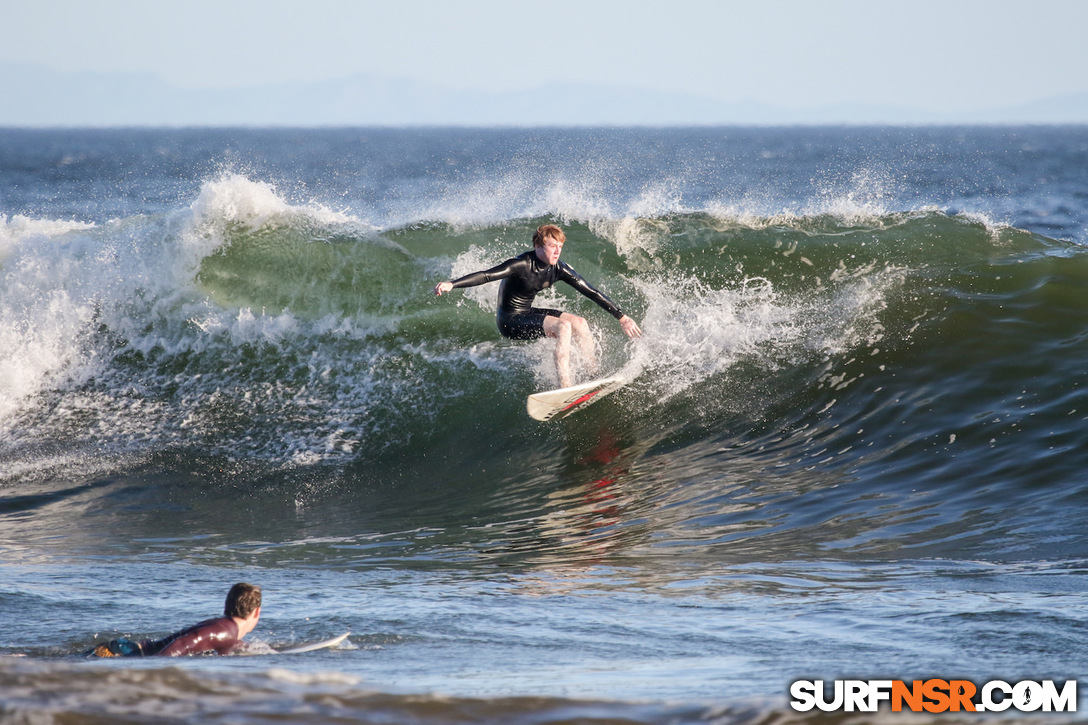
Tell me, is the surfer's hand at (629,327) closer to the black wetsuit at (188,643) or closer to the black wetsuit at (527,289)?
the black wetsuit at (527,289)

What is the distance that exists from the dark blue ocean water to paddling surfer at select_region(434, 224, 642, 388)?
0.98 meters

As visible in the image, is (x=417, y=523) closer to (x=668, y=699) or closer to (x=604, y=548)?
(x=604, y=548)

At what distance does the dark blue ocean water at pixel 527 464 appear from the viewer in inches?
158

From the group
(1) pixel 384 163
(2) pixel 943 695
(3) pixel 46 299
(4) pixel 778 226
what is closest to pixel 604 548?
(2) pixel 943 695

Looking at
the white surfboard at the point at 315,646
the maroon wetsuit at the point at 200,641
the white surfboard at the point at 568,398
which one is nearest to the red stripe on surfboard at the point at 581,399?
the white surfboard at the point at 568,398

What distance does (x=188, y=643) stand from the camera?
4309mm

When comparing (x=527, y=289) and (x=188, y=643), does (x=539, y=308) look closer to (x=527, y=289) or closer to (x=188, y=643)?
(x=527, y=289)

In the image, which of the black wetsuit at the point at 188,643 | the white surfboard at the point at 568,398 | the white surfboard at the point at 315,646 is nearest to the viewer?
the black wetsuit at the point at 188,643

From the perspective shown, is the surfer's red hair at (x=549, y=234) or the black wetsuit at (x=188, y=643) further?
the surfer's red hair at (x=549, y=234)

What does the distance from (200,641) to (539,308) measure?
5297mm

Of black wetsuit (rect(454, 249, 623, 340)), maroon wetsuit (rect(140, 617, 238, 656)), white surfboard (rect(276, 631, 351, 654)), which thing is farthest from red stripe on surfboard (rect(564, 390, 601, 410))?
maroon wetsuit (rect(140, 617, 238, 656))

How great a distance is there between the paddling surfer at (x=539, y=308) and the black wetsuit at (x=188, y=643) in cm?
486

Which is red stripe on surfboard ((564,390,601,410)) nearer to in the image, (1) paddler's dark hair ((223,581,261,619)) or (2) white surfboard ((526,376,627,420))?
(2) white surfboard ((526,376,627,420))

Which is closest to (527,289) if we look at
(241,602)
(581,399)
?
(581,399)
